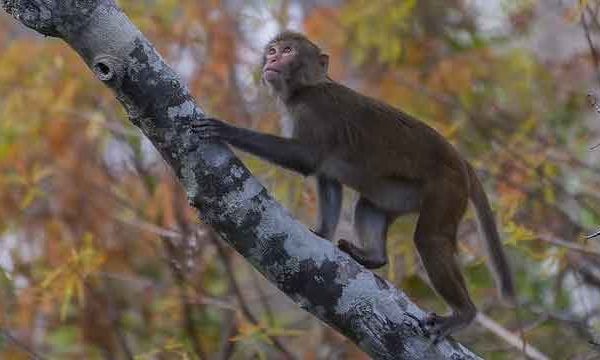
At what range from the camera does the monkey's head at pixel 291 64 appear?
219 inches

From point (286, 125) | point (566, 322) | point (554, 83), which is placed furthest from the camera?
point (554, 83)

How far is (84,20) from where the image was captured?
12.8 feet

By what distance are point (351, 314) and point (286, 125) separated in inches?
65.4

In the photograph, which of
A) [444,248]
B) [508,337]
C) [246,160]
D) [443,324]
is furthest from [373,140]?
[508,337]

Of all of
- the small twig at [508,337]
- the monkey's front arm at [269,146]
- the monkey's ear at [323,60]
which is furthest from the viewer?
the small twig at [508,337]

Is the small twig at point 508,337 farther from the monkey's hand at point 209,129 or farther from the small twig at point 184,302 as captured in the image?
the monkey's hand at point 209,129

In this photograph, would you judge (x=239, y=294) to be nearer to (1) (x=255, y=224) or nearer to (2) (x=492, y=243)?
(2) (x=492, y=243)

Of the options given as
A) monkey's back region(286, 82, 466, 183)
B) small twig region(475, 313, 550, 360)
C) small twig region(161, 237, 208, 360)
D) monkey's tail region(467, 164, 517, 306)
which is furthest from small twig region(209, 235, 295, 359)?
monkey's tail region(467, 164, 517, 306)

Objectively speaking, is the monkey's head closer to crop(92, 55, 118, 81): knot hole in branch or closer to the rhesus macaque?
the rhesus macaque

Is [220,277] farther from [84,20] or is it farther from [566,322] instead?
[84,20]

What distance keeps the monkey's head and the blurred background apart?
1027 millimetres

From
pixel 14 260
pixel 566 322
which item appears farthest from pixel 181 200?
pixel 566 322

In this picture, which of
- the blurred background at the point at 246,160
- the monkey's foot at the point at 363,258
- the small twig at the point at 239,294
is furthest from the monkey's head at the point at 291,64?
the small twig at the point at 239,294

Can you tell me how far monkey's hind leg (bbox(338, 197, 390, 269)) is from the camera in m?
5.36
